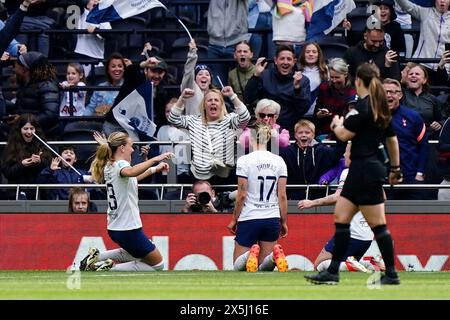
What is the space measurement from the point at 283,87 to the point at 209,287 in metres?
6.79

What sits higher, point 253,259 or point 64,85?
point 64,85

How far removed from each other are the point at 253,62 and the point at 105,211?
3.56m

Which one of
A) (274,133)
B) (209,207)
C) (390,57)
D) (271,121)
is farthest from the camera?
(390,57)

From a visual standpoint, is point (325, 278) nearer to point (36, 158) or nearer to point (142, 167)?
point (142, 167)

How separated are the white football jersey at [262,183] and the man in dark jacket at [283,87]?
2655mm

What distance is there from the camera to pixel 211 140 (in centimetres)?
1973

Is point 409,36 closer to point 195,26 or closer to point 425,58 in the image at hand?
point 425,58

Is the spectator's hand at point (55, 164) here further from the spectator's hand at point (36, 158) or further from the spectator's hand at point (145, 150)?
the spectator's hand at point (145, 150)

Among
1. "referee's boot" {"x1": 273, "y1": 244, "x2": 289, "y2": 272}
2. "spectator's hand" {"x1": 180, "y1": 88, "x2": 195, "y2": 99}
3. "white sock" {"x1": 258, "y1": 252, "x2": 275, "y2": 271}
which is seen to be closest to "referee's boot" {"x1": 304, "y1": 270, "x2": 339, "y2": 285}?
"referee's boot" {"x1": 273, "y1": 244, "x2": 289, "y2": 272}

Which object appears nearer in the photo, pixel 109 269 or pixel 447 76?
pixel 109 269

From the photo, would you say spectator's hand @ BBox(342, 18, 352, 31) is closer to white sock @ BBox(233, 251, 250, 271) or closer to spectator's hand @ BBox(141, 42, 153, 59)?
spectator's hand @ BBox(141, 42, 153, 59)

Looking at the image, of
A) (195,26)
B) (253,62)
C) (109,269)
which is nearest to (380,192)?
(109,269)

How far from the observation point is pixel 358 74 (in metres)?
14.3

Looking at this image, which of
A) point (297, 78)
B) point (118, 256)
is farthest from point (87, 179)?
point (297, 78)
